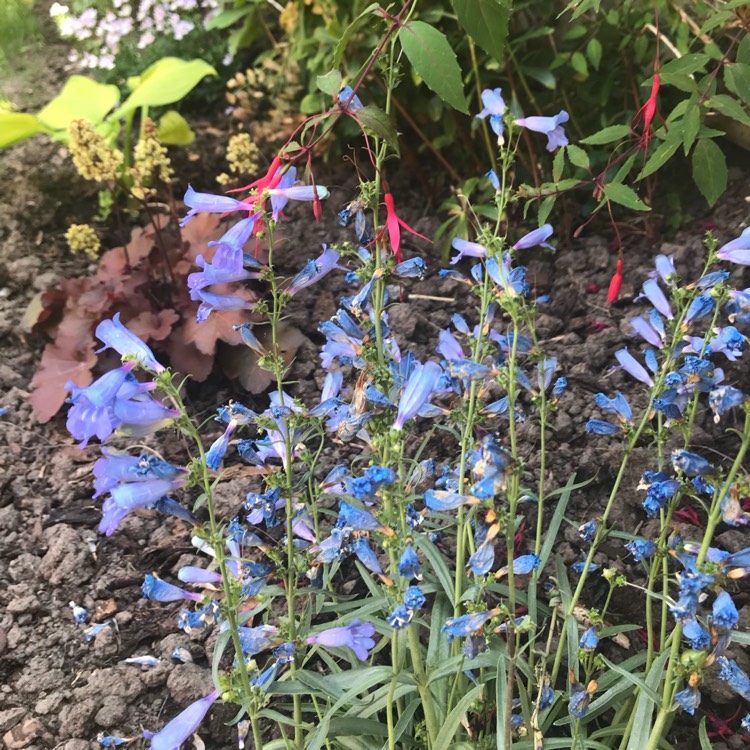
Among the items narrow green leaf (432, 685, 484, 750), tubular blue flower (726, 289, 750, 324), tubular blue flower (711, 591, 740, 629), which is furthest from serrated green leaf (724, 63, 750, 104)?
narrow green leaf (432, 685, 484, 750)

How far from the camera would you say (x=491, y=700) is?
5.01 ft

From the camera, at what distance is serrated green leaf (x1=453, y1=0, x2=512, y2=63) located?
146 centimetres

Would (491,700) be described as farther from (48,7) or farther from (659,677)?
(48,7)

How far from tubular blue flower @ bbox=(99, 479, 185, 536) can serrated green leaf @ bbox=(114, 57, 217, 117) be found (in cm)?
271

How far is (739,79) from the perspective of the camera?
5.60 feet

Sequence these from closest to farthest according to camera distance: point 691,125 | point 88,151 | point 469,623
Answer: point 469,623, point 691,125, point 88,151

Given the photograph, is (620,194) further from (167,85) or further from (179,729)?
(167,85)

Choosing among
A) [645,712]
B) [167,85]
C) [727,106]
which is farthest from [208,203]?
[167,85]

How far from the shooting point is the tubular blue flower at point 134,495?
1100mm

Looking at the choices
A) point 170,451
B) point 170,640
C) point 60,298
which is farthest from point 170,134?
point 170,640

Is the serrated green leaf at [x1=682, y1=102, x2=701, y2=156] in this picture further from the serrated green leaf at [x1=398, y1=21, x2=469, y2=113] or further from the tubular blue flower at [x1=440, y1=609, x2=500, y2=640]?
the tubular blue flower at [x1=440, y1=609, x2=500, y2=640]

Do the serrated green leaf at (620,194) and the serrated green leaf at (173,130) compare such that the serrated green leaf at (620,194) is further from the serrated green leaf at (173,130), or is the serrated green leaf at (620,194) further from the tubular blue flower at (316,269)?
the serrated green leaf at (173,130)

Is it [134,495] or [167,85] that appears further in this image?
[167,85]

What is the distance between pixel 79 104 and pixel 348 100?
2.74m
